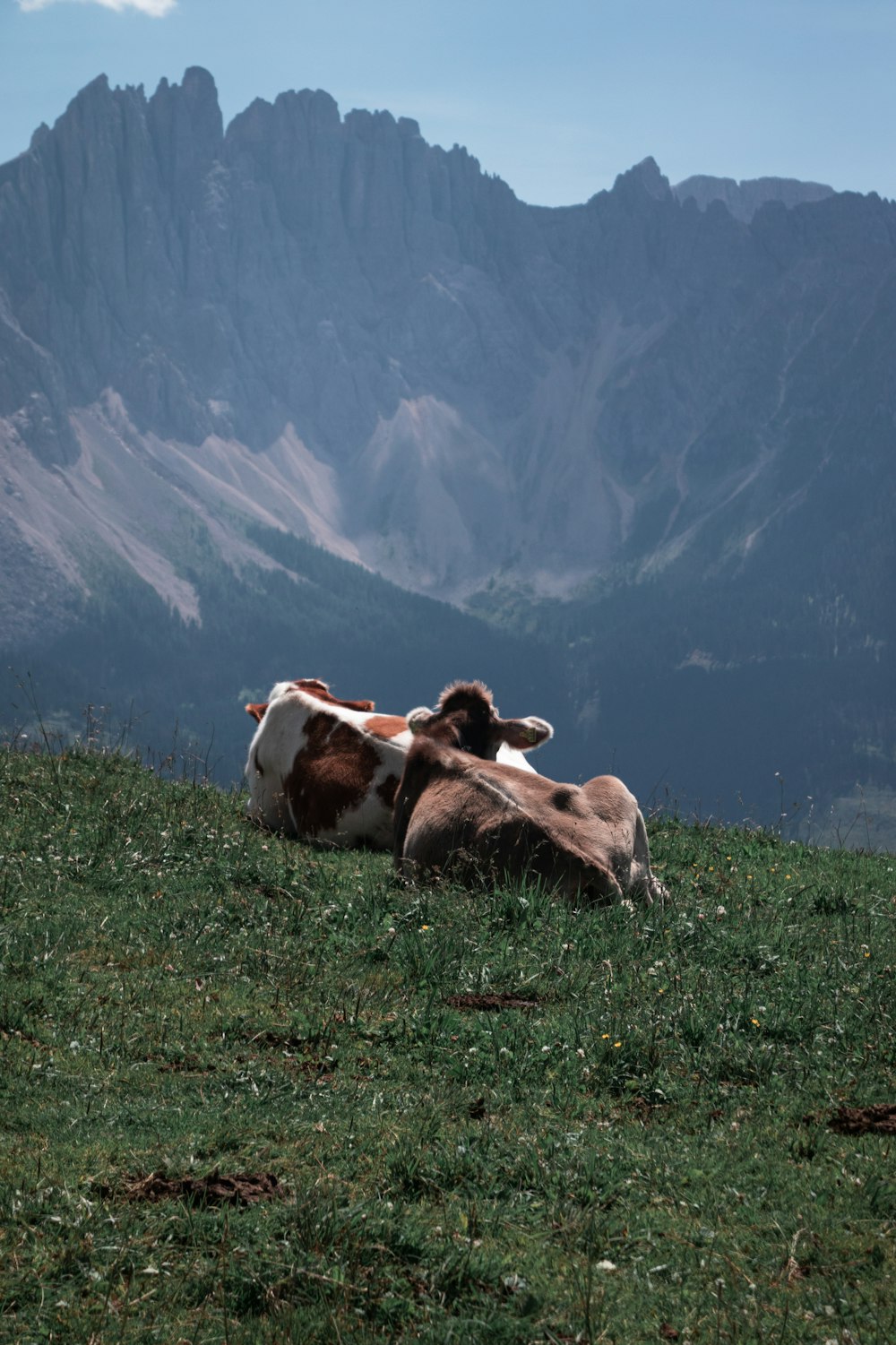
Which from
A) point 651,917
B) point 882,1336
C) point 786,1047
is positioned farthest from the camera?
point 651,917

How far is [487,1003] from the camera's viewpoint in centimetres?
819

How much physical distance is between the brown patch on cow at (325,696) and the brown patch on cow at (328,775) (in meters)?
0.65

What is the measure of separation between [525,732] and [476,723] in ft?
1.88

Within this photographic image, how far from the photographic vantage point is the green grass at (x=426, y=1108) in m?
4.73

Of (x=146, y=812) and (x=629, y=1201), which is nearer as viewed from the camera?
(x=629, y=1201)

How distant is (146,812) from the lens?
12.9 m

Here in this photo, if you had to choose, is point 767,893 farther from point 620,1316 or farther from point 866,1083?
point 620,1316

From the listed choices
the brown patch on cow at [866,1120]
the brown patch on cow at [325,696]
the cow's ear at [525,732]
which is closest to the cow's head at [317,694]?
the brown patch on cow at [325,696]

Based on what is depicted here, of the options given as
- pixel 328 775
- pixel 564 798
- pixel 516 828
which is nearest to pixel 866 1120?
pixel 516 828

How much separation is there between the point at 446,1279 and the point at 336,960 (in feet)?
13.8

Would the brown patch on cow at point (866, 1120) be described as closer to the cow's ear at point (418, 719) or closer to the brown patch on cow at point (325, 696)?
the cow's ear at point (418, 719)

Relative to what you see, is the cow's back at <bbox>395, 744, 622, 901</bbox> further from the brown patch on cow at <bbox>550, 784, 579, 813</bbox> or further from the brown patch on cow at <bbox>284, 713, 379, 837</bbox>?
the brown patch on cow at <bbox>284, 713, 379, 837</bbox>

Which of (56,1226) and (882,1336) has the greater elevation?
(882,1336)

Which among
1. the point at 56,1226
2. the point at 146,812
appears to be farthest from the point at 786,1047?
the point at 146,812
